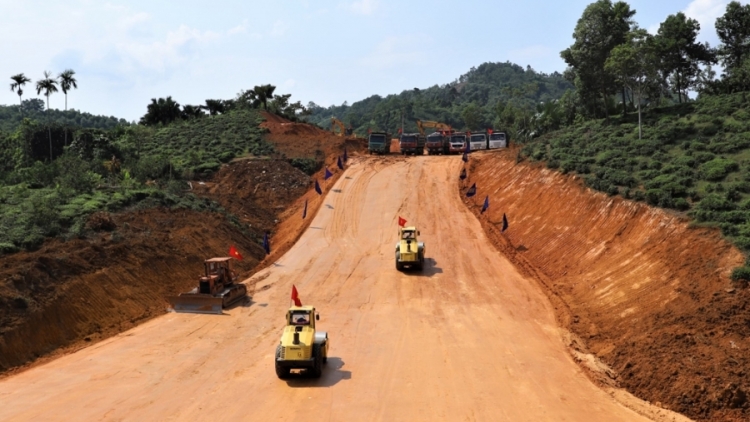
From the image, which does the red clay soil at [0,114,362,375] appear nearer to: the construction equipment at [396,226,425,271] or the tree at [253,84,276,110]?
the construction equipment at [396,226,425,271]

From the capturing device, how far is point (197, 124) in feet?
246

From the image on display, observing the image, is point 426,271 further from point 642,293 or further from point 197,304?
point 197,304

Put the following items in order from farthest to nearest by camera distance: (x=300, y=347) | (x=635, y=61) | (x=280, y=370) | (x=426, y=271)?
(x=635, y=61) → (x=426, y=271) → (x=280, y=370) → (x=300, y=347)

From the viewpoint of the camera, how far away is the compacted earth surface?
16.4 meters

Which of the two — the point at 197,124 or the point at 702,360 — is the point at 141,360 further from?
the point at 197,124

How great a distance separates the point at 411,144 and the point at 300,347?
42.6 meters

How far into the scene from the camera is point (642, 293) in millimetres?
22188

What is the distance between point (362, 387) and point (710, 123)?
30952 mm


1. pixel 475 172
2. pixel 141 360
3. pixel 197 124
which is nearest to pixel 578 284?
pixel 141 360

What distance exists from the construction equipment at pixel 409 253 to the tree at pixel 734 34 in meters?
38.0

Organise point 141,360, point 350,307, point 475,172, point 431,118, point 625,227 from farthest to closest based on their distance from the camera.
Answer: point 431,118 < point 475,172 < point 625,227 < point 350,307 < point 141,360

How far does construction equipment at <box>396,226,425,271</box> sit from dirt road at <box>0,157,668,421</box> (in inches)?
22.1

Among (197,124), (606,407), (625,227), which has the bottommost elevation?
(606,407)

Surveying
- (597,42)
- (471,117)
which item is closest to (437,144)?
(597,42)
